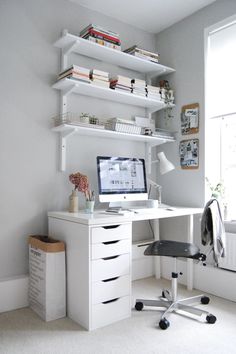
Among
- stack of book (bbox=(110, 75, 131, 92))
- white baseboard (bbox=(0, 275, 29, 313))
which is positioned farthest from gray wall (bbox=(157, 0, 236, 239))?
white baseboard (bbox=(0, 275, 29, 313))

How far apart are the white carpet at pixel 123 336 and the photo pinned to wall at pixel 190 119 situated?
165cm

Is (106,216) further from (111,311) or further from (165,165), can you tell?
(165,165)

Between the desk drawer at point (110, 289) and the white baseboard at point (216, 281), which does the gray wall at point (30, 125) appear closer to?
the desk drawer at point (110, 289)

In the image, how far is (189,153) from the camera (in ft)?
9.96

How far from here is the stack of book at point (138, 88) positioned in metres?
2.85

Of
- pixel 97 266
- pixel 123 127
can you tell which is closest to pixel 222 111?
pixel 123 127

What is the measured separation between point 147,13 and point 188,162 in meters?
1.52

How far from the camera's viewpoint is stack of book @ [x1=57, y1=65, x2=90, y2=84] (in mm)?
2426

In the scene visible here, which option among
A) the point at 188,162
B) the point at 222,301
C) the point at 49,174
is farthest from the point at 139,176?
the point at 222,301

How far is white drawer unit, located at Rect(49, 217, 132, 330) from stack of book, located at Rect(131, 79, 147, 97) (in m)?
1.31

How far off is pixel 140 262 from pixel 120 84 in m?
1.76

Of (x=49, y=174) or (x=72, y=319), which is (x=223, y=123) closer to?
(x=49, y=174)

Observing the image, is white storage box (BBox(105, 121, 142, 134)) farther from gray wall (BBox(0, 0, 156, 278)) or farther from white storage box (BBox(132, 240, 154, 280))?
white storage box (BBox(132, 240, 154, 280))

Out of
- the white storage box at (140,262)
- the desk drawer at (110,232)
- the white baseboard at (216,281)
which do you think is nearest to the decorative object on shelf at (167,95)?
the white storage box at (140,262)
